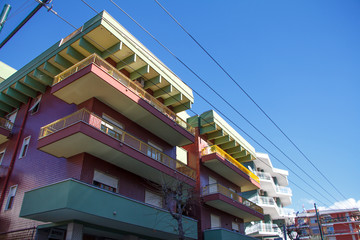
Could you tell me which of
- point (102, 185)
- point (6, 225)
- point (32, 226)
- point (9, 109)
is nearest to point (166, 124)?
point (102, 185)

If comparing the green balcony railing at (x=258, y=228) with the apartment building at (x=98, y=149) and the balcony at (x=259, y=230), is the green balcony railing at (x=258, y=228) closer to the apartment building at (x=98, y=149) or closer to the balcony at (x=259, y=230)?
the balcony at (x=259, y=230)

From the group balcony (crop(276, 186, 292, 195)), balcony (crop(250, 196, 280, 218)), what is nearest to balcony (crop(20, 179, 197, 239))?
balcony (crop(250, 196, 280, 218))

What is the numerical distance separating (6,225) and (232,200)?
627 inches

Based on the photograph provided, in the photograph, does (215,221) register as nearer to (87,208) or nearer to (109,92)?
(109,92)

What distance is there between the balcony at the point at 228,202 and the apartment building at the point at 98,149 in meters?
0.10

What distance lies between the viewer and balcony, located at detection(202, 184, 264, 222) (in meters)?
23.4

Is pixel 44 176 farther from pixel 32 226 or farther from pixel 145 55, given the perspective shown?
pixel 145 55

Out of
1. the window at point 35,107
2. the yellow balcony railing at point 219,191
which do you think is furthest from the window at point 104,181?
the yellow balcony railing at point 219,191

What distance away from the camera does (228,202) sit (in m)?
24.0

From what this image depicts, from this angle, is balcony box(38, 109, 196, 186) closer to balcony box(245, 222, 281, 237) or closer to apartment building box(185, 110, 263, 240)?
apartment building box(185, 110, 263, 240)

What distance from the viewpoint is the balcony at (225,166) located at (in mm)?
25391

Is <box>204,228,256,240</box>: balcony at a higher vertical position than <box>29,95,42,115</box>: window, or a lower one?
lower

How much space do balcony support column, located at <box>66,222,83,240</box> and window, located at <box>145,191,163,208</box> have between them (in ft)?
18.4

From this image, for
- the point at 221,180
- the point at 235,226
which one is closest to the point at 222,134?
the point at 221,180
